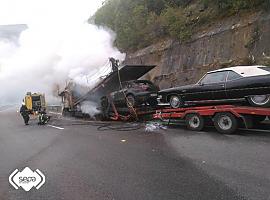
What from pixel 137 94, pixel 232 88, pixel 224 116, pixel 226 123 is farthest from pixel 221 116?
pixel 137 94

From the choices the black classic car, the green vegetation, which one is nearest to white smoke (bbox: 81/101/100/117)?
the black classic car

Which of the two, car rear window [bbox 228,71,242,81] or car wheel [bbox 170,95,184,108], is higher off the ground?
car rear window [bbox 228,71,242,81]

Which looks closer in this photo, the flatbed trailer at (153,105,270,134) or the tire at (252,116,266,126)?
the flatbed trailer at (153,105,270,134)

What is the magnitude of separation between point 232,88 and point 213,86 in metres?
0.71

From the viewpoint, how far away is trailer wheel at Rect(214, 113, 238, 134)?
9.87 metres

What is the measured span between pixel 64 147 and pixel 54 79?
41.6 ft

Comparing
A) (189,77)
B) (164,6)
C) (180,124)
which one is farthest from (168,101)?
(164,6)

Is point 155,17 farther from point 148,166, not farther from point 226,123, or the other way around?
point 148,166

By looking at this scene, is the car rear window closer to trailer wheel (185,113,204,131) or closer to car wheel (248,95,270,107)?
car wheel (248,95,270,107)

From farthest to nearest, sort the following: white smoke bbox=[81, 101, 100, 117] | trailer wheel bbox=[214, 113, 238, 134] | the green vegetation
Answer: the green vegetation
white smoke bbox=[81, 101, 100, 117]
trailer wheel bbox=[214, 113, 238, 134]

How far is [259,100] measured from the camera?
977 cm

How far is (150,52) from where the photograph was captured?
27297 mm

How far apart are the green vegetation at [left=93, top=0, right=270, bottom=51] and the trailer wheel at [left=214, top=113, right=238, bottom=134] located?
38.3 ft

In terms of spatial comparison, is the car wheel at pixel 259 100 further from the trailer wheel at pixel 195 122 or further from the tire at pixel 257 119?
the trailer wheel at pixel 195 122
